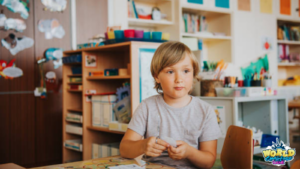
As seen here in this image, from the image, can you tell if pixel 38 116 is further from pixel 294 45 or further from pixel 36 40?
pixel 294 45

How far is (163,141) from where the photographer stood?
3.83 ft

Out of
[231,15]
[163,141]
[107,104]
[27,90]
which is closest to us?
[163,141]

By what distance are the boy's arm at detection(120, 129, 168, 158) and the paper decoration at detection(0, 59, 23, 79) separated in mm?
2280

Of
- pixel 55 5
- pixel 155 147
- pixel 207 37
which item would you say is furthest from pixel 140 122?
pixel 207 37

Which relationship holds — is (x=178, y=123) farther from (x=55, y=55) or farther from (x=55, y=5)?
(x=55, y=5)

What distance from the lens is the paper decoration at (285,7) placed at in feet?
17.3

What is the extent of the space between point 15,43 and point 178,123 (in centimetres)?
249

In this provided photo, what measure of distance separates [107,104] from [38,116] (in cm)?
120

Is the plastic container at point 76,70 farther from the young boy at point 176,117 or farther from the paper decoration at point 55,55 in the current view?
the young boy at point 176,117

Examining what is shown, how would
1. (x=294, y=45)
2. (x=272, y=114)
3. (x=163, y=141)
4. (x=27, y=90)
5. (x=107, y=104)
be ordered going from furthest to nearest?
(x=294, y=45) < (x=27, y=90) < (x=107, y=104) < (x=272, y=114) < (x=163, y=141)

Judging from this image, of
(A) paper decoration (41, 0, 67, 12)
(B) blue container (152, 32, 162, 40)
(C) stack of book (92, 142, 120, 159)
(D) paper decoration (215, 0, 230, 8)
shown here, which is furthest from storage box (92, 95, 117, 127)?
(D) paper decoration (215, 0, 230, 8)

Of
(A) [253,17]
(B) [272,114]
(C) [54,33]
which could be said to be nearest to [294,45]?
(A) [253,17]

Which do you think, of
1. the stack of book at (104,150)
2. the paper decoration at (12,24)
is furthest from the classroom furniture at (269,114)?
the paper decoration at (12,24)

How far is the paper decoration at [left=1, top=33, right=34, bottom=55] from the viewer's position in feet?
10.6
